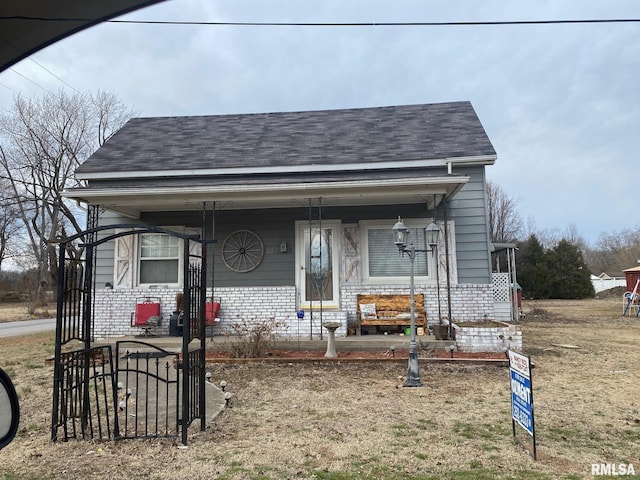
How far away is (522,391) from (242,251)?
7377 millimetres

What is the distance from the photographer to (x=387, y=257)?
9797 mm

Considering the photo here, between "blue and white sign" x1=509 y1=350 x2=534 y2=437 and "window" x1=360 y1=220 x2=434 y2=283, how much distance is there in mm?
5699

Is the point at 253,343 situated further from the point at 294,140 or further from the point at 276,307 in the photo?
the point at 294,140

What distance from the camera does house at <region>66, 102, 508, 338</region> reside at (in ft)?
29.8

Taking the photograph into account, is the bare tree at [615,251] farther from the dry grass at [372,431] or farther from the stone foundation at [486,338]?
the dry grass at [372,431]

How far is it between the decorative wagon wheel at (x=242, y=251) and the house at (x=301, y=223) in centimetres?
2

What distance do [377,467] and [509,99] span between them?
15538mm

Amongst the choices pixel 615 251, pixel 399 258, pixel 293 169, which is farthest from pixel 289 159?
pixel 615 251

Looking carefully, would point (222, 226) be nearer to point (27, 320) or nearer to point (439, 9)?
point (439, 9)

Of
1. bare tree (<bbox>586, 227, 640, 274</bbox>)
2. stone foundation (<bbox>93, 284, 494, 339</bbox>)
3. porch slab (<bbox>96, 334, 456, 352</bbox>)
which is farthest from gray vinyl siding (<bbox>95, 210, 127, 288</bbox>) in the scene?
bare tree (<bbox>586, 227, 640, 274</bbox>)

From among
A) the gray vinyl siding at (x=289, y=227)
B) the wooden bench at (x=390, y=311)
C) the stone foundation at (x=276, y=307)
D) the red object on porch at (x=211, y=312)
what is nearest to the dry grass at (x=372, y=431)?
the wooden bench at (x=390, y=311)

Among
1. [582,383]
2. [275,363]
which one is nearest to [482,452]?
[582,383]

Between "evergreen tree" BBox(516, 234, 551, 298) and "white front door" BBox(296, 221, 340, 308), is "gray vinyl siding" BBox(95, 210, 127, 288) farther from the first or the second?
"evergreen tree" BBox(516, 234, 551, 298)

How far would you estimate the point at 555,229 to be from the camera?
4838 cm
